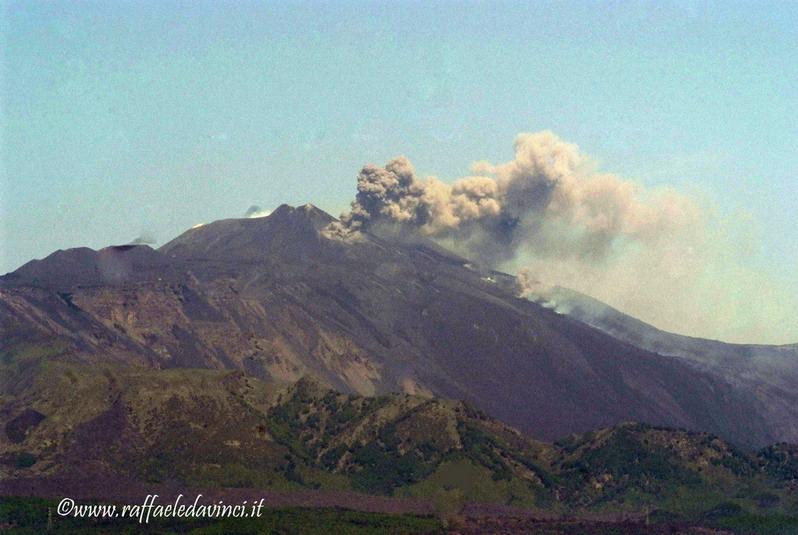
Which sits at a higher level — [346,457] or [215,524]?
[346,457]

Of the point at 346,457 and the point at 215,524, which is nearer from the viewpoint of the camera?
the point at 215,524

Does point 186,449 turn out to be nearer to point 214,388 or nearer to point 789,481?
point 214,388

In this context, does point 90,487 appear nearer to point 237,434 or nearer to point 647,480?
point 237,434

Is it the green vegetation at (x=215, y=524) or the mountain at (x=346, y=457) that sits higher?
the mountain at (x=346, y=457)

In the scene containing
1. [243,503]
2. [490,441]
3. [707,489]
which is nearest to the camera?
[243,503]

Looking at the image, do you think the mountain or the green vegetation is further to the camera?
the mountain

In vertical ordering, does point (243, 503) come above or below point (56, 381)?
below

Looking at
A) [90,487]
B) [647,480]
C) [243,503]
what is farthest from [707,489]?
[90,487]

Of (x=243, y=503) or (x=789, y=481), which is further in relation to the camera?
(x=789, y=481)

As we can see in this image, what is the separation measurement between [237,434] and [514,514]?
41180 mm

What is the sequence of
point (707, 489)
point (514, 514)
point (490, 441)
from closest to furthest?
1. point (514, 514)
2. point (707, 489)
3. point (490, 441)

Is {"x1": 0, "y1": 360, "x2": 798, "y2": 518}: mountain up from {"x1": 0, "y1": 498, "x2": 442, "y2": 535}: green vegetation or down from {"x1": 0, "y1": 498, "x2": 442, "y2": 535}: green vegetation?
up

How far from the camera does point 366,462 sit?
631 feet

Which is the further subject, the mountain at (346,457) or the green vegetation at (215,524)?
the mountain at (346,457)
